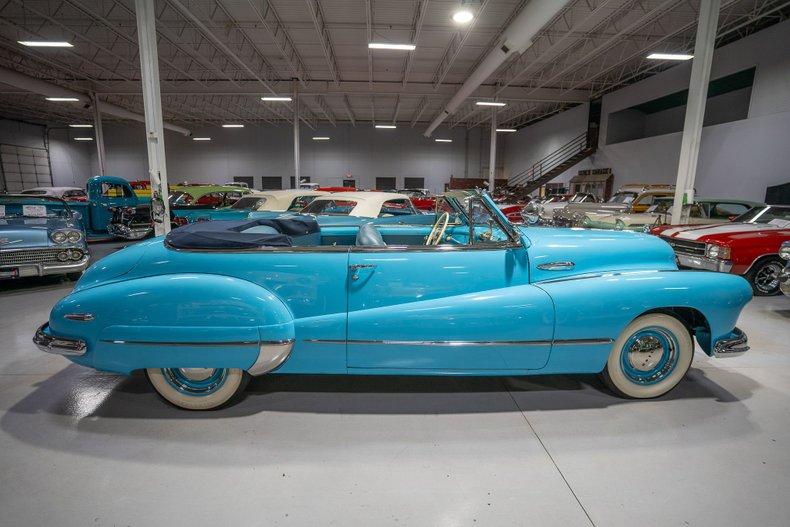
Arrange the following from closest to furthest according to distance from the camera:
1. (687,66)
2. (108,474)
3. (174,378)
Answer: (108,474), (174,378), (687,66)

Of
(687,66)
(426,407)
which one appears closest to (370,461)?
(426,407)

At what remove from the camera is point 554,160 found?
21891mm

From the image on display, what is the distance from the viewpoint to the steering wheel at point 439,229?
3.11m

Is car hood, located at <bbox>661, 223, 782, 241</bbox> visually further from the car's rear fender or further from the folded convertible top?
the car's rear fender

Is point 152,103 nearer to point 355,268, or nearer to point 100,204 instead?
point 100,204

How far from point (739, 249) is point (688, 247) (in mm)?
550

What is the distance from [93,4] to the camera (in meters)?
9.55

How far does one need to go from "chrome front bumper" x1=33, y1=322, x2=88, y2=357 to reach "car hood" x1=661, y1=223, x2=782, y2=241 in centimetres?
682

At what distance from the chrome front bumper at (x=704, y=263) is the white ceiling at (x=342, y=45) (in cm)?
657

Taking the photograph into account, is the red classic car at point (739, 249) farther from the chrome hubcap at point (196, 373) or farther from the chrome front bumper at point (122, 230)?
the chrome front bumper at point (122, 230)

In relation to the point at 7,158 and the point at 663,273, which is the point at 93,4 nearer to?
the point at 663,273

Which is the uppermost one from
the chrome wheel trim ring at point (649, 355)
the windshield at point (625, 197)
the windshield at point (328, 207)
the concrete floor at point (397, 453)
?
the windshield at point (625, 197)

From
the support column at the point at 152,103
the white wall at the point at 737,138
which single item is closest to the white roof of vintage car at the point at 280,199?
the support column at the point at 152,103

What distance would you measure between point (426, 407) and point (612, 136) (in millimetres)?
19284
